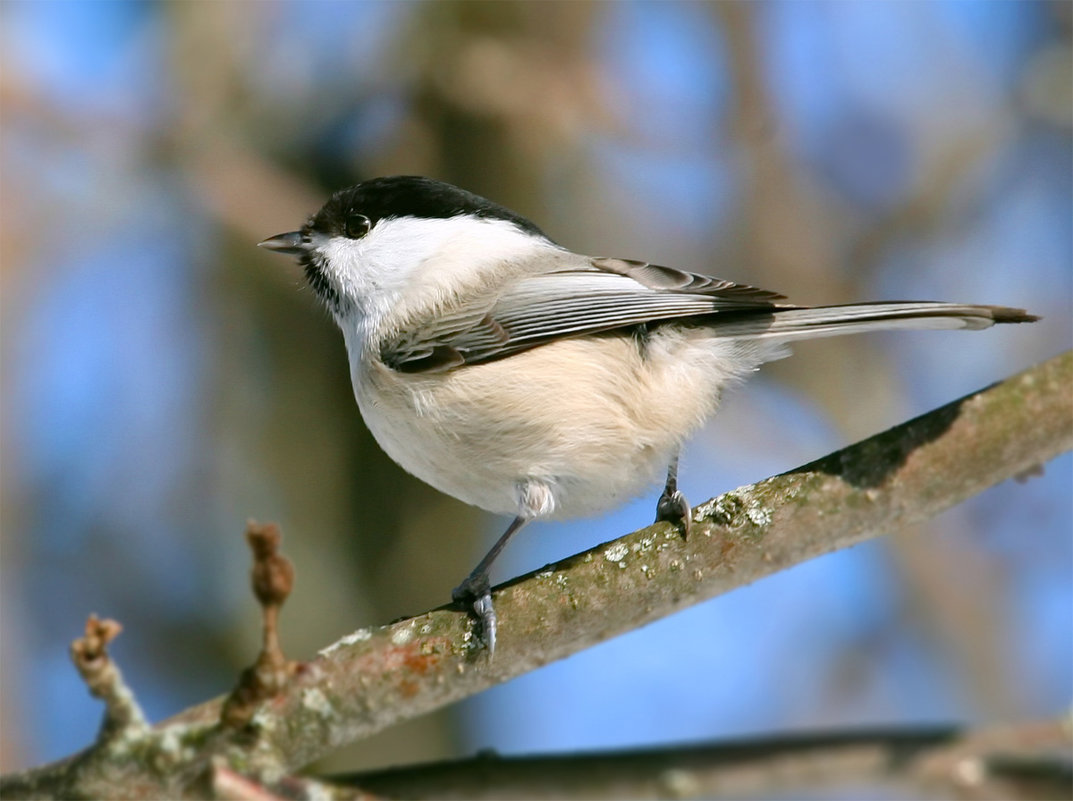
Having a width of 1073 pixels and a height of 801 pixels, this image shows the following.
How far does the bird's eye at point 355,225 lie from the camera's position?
3.46 meters

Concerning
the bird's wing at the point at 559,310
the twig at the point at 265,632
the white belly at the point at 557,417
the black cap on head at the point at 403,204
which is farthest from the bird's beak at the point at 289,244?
the twig at the point at 265,632

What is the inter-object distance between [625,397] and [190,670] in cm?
270

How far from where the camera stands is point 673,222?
5.33 m

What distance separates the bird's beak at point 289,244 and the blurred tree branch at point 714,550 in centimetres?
155

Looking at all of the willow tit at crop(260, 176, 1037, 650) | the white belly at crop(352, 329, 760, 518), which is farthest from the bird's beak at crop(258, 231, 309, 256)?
the white belly at crop(352, 329, 760, 518)

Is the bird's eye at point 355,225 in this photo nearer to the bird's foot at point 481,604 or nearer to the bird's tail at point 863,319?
the bird's tail at point 863,319

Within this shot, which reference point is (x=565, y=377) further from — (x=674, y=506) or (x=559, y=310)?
(x=674, y=506)

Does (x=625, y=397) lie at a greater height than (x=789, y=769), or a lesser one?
greater

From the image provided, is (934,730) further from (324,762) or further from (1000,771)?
(324,762)

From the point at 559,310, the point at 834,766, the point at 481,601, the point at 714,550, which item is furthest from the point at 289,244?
the point at 834,766

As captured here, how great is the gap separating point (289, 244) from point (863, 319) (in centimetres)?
186

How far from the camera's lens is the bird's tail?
90.4 inches

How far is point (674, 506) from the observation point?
8.21ft

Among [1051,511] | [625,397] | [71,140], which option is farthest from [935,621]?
[71,140]
